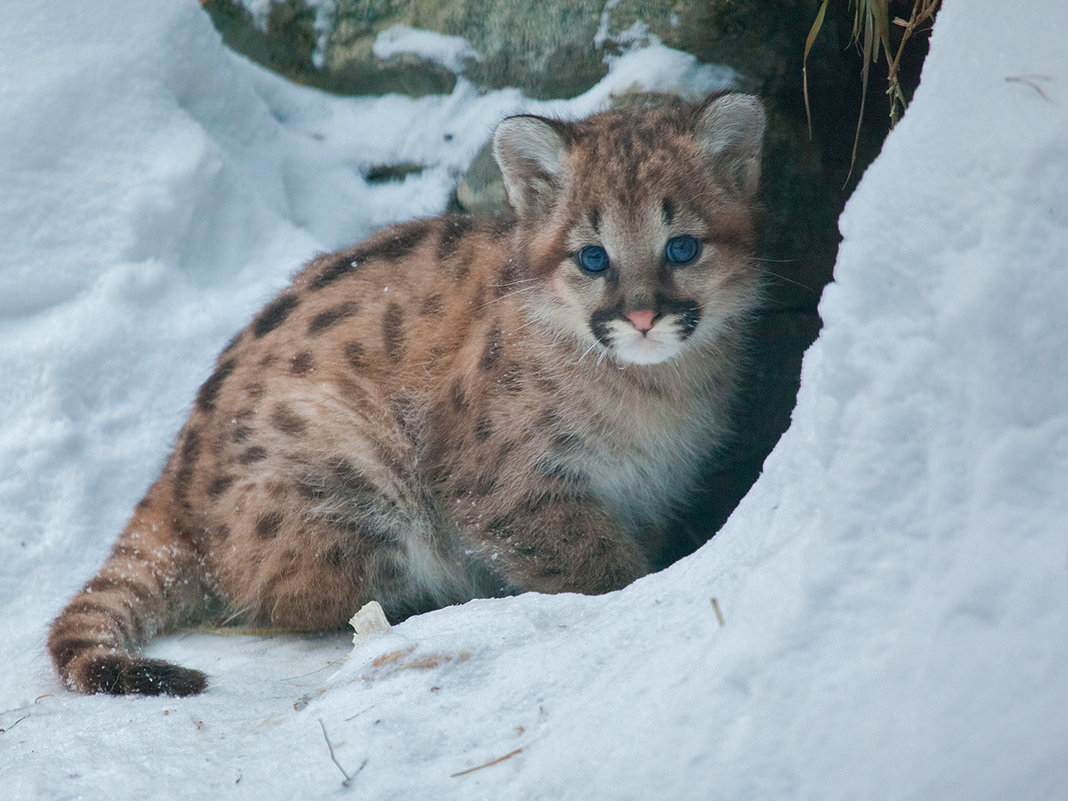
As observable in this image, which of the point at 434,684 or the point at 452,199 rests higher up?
the point at 452,199

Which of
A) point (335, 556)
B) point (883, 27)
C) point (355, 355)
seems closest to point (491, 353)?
point (355, 355)

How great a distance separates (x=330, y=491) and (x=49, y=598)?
1363mm

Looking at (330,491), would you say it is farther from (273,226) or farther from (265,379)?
(273,226)

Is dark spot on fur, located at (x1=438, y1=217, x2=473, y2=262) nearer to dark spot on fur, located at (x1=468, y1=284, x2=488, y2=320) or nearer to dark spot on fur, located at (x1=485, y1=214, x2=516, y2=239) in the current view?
dark spot on fur, located at (x1=485, y1=214, x2=516, y2=239)

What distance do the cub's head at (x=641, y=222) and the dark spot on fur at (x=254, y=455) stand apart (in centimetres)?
123

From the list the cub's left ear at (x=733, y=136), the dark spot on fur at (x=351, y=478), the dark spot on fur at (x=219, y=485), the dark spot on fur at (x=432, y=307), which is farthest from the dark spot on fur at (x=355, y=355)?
the cub's left ear at (x=733, y=136)

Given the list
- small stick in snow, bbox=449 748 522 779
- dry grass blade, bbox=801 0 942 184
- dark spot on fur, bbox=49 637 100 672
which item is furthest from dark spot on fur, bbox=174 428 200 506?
dry grass blade, bbox=801 0 942 184

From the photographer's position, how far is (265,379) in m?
4.14

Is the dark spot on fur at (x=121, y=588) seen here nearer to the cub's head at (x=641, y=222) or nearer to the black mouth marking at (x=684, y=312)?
the cub's head at (x=641, y=222)

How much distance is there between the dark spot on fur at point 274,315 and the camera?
433 cm

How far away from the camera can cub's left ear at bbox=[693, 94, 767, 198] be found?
11.9 feet

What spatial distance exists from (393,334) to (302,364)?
399 millimetres

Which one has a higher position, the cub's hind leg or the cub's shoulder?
the cub's shoulder

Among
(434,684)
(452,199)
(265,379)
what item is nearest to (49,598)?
(265,379)
